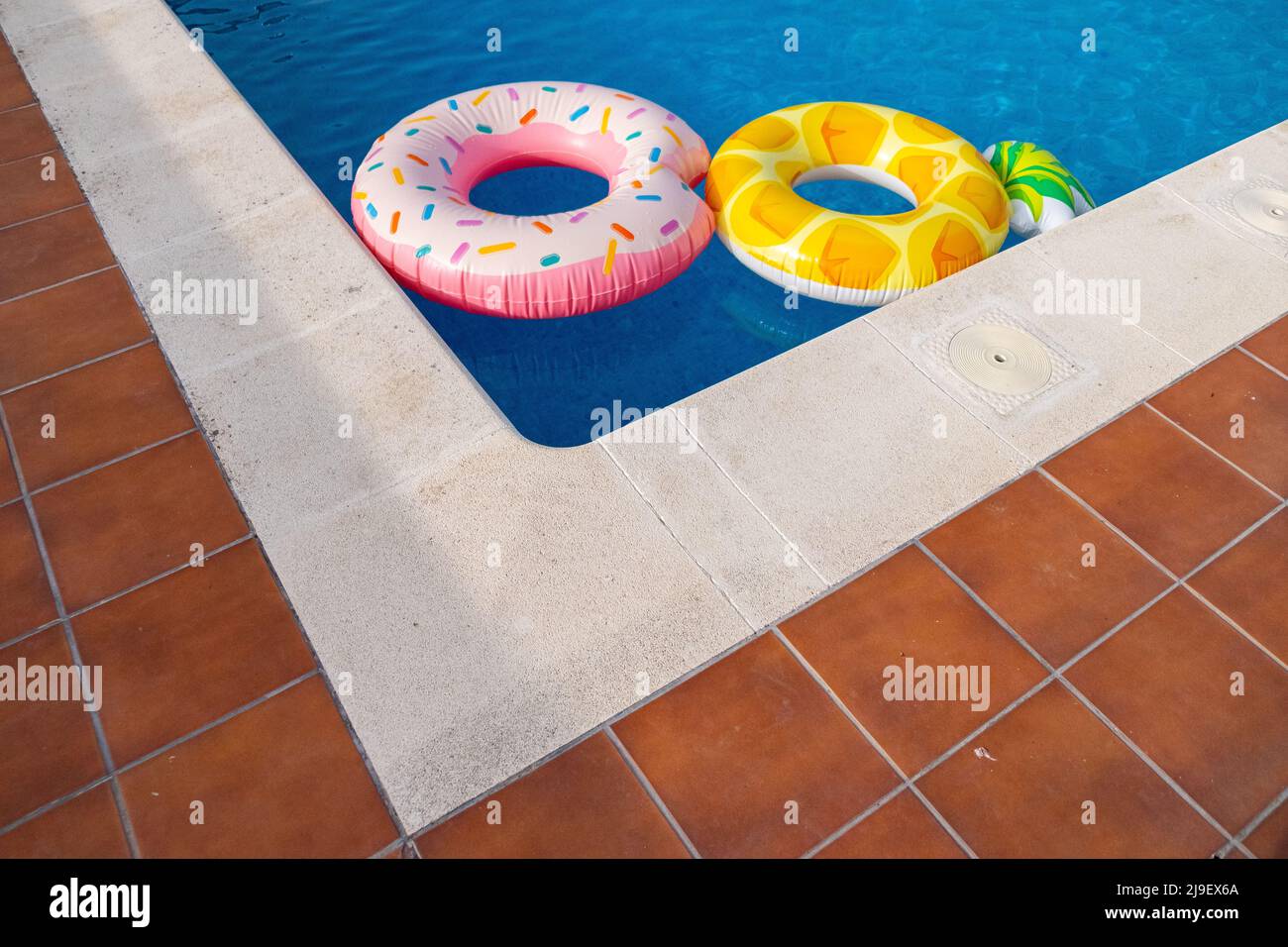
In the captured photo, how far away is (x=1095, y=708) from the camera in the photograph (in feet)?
7.25

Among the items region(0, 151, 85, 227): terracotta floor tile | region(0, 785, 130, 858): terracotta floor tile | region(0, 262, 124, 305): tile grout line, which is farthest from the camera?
region(0, 151, 85, 227): terracotta floor tile

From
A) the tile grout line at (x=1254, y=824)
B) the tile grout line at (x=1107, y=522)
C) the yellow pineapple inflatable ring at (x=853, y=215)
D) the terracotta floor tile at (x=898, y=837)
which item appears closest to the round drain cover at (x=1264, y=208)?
the yellow pineapple inflatable ring at (x=853, y=215)

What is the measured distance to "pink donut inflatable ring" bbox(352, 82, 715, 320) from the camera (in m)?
3.14

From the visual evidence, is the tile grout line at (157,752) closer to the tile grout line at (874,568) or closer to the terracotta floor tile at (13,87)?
the tile grout line at (874,568)

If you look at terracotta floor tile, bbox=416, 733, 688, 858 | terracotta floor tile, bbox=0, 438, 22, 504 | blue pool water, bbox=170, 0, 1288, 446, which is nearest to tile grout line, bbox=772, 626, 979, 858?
terracotta floor tile, bbox=416, 733, 688, 858

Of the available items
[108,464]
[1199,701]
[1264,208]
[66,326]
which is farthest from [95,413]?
[1264,208]

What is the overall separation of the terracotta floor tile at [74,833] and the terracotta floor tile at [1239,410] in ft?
9.61

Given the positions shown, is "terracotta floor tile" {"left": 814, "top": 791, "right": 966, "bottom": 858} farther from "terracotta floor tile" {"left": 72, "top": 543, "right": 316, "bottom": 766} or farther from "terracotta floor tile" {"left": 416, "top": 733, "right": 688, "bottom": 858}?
"terracotta floor tile" {"left": 72, "top": 543, "right": 316, "bottom": 766}

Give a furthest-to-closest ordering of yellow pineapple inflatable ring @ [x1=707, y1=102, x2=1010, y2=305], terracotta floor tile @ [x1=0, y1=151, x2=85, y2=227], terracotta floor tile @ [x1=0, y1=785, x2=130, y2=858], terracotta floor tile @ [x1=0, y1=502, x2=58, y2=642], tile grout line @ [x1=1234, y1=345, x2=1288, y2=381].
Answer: terracotta floor tile @ [x1=0, y1=151, x2=85, y2=227] < yellow pineapple inflatable ring @ [x1=707, y1=102, x2=1010, y2=305] < tile grout line @ [x1=1234, y1=345, x2=1288, y2=381] < terracotta floor tile @ [x1=0, y1=502, x2=58, y2=642] < terracotta floor tile @ [x1=0, y1=785, x2=130, y2=858]

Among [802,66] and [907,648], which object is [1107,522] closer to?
[907,648]

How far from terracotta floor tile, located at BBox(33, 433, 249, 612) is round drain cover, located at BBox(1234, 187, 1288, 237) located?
11.7 ft

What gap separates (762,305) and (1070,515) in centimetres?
141
